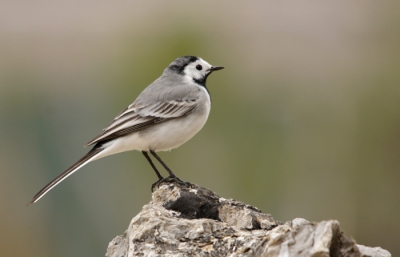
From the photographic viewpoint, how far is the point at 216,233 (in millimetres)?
3920

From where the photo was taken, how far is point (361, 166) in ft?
33.7

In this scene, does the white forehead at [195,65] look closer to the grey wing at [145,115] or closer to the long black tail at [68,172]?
the grey wing at [145,115]

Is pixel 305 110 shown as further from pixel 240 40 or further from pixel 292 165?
pixel 240 40

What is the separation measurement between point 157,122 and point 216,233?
2.49 metres

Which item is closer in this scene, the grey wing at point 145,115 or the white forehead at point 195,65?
the grey wing at point 145,115

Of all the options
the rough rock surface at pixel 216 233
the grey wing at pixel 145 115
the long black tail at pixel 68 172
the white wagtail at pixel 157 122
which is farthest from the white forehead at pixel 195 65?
the rough rock surface at pixel 216 233

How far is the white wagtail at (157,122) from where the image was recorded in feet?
19.8

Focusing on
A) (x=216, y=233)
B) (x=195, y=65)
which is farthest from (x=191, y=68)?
A: (x=216, y=233)

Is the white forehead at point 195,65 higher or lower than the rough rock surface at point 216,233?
higher

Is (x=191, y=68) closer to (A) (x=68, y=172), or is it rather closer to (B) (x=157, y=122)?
(B) (x=157, y=122)

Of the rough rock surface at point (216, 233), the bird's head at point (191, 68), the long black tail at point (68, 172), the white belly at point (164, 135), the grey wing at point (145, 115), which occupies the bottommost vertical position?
the rough rock surface at point (216, 233)

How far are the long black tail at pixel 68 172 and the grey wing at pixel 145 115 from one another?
0.44ft

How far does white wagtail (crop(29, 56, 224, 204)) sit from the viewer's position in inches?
237

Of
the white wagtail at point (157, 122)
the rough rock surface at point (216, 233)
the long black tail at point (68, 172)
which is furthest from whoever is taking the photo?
the white wagtail at point (157, 122)
